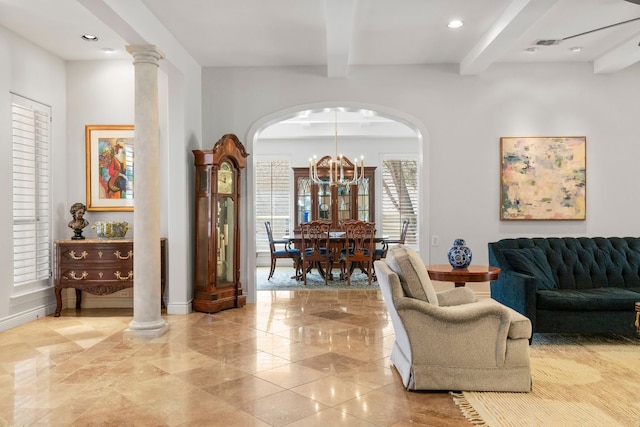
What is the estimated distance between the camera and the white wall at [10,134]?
5.03 metres

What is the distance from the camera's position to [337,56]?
5.56 metres

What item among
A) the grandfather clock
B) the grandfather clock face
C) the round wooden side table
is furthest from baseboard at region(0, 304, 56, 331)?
the round wooden side table

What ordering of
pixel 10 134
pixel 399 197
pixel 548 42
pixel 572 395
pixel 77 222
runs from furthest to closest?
pixel 399 197
pixel 77 222
pixel 548 42
pixel 10 134
pixel 572 395

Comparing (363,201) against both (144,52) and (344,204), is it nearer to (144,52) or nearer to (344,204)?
(344,204)

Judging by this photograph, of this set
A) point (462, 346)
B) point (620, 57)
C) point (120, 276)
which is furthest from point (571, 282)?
point (120, 276)

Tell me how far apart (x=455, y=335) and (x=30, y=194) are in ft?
15.6

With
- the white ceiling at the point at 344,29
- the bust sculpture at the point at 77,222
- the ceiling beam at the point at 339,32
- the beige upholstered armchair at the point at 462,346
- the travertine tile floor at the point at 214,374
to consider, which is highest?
the white ceiling at the point at 344,29

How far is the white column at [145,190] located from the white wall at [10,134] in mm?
1410

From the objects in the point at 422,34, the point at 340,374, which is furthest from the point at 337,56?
the point at 340,374

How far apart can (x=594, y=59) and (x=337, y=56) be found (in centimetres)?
327

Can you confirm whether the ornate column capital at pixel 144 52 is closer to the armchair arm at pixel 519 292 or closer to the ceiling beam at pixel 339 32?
the ceiling beam at pixel 339 32

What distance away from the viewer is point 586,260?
4.87 meters

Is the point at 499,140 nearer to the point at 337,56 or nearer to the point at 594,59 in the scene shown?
the point at 594,59

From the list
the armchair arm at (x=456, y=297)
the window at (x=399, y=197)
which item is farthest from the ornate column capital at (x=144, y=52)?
the window at (x=399, y=197)
